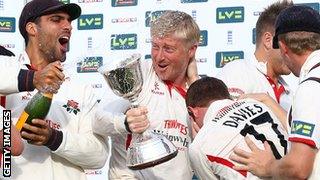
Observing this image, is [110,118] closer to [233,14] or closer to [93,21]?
[233,14]

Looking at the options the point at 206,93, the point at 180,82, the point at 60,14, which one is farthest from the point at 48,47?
the point at 206,93

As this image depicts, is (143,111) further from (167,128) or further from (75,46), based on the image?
(75,46)

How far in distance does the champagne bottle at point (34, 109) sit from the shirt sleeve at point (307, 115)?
108 centimetres

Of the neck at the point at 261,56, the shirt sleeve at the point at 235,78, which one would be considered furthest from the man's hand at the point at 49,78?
the neck at the point at 261,56

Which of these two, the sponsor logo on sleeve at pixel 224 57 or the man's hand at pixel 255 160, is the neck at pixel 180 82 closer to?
the man's hand at pixel 255 160

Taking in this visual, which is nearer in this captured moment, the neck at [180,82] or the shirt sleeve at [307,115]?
the shirt sleeve at [307,115]

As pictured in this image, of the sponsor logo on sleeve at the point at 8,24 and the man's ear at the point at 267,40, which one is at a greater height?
the sponsor logo on sleeve at the point at 8,24

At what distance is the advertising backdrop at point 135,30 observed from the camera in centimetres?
509

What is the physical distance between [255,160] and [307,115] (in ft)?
1.14

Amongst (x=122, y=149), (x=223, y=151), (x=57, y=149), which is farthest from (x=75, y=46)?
(x=223, y=151)

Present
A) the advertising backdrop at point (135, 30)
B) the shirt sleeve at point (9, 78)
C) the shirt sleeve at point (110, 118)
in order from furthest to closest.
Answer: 1. the advertising backdrop at point (135, 30)
2. the shirt sleeve at point (110, 118)
3. the shirt sleeve at point (9, 78)

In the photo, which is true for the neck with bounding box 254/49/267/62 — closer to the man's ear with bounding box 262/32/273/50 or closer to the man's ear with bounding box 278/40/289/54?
the man's ear with bounding box 262/32/273/50

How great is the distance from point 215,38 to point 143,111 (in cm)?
203

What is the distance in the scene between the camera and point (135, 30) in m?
5.29
